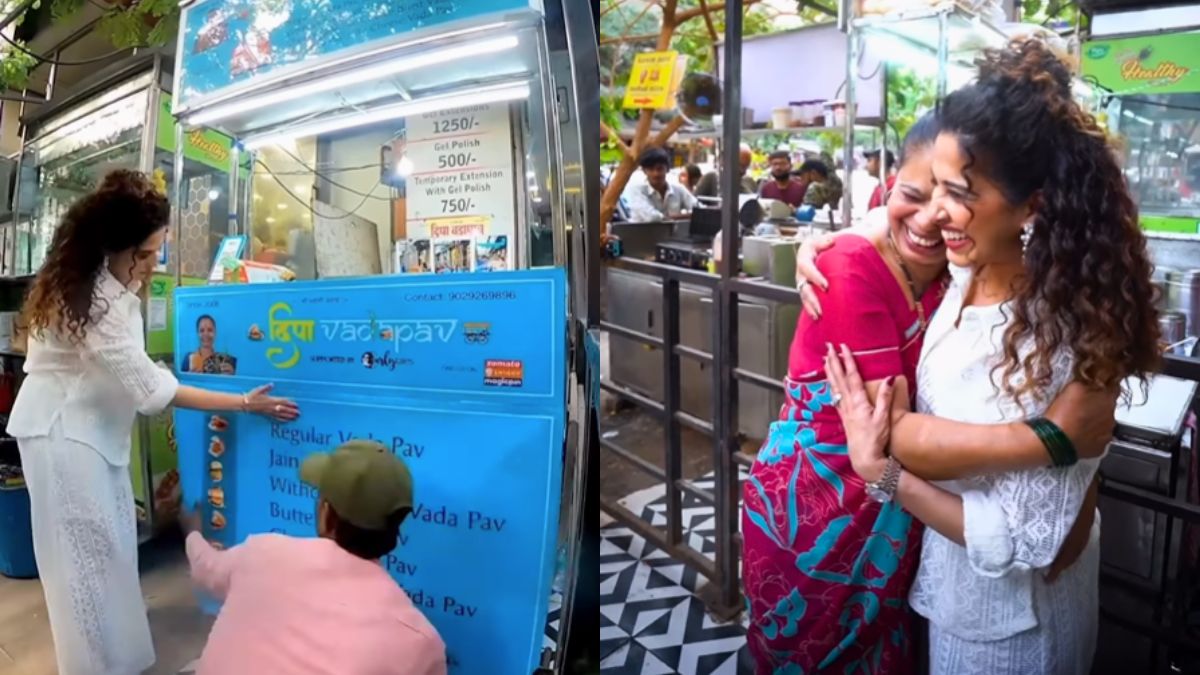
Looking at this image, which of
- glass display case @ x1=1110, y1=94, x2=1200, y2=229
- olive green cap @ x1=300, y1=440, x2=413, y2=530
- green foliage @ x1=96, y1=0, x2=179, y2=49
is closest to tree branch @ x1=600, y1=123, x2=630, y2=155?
glass display case @ x1=1110, y1=94, x2=1200, y2=229

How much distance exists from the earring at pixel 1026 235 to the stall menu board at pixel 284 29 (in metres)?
0.62

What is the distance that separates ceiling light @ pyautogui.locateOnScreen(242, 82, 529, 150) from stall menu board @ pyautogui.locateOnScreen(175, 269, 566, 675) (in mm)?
203

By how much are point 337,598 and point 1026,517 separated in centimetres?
84

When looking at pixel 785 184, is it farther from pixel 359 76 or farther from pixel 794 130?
pixel 359 76

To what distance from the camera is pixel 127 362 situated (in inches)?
43.4

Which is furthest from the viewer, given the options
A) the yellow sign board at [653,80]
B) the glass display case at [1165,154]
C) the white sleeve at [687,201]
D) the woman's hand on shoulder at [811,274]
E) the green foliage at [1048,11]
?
the white sleeve at [687,201]

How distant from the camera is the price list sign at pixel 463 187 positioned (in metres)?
0.99

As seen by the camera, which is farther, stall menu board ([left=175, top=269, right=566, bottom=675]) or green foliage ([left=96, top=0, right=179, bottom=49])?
green foliage ([left=96, top=0, right=179, bottom=49])

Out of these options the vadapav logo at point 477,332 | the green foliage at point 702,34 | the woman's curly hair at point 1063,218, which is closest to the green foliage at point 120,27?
the vadapav logo at point 477,332

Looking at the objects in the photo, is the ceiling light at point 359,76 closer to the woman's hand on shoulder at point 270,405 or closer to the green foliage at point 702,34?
the woman's hand on shoulder at point 270,405

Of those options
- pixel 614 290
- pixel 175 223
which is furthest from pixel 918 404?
pixel 614 290

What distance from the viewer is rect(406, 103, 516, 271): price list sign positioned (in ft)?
3.26

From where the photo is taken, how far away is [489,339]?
995mm

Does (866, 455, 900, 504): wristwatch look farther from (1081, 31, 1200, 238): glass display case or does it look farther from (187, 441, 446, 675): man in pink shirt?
(1081, 31, 1200, 238): glass display case
